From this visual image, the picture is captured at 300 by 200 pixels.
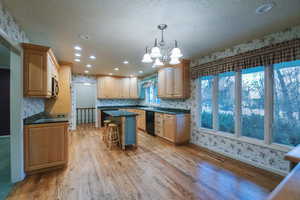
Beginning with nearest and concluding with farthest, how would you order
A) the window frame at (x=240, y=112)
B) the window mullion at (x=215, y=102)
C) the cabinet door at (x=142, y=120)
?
the window frame at (x=240, y=112)
the window mullion at (x=215, y=102)
the cabinet door at (x=142, y=120)

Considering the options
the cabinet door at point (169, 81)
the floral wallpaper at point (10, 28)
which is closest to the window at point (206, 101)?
the cabinet door at point (169, 81)

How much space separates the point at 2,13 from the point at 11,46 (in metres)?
0.49

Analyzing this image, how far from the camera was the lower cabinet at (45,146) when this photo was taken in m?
2.46

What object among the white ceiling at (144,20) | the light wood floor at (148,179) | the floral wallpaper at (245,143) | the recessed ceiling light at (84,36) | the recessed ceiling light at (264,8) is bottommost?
the light wood floor at (148,179)

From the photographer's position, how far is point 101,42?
289cm

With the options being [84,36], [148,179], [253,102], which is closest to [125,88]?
[84,36]

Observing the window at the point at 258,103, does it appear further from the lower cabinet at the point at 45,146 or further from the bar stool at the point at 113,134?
the lower cabinet at the point at 45,146

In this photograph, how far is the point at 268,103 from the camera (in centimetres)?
270

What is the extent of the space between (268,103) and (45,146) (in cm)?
424

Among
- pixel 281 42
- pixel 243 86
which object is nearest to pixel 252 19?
pixel 281 42

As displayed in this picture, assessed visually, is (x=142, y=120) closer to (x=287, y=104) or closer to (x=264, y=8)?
(x=287, y=104)

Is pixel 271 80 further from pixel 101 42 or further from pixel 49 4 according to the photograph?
pixel 49 4

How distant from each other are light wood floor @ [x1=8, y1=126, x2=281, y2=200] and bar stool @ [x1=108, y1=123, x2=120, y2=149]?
54 centimetres

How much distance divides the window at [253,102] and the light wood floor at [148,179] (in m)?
0.75
